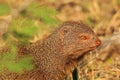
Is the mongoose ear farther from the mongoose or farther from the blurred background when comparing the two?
the blurred background

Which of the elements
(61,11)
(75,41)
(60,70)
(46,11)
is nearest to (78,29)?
(75,41)

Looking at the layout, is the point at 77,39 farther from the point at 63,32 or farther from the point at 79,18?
the point at 79,18

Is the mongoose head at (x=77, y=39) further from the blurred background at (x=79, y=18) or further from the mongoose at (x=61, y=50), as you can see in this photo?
the blurred background at (x=79, y=18)

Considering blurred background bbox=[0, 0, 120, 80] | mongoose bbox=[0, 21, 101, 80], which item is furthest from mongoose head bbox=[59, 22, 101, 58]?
blurred background bbox=[0, 0, 120, 80]

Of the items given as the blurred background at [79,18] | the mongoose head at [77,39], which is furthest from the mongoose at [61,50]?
the blurred background at [79,18]

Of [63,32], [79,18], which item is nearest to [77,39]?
[63,32]

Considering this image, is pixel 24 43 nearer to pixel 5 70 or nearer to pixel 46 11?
pixel 5 70
